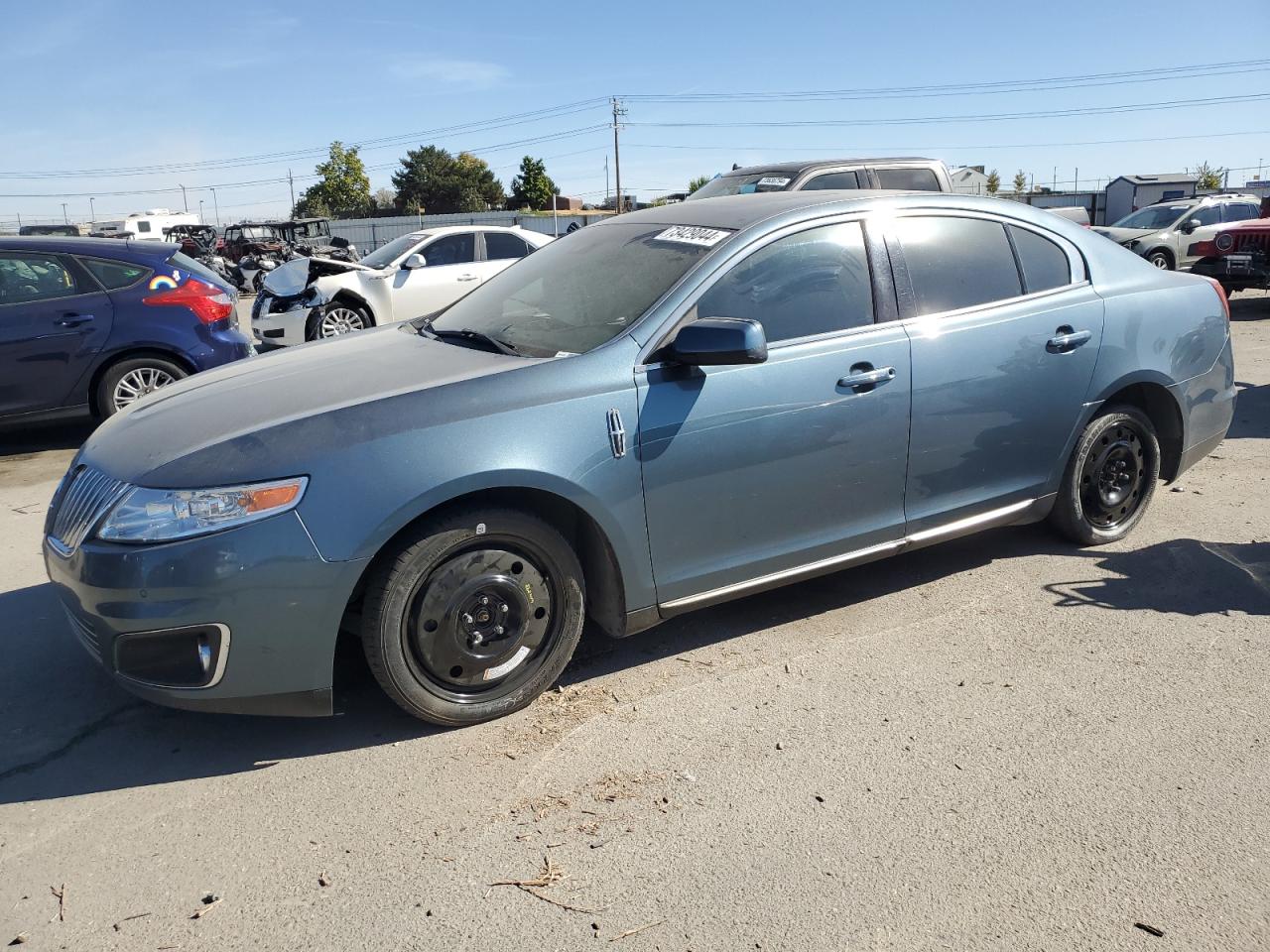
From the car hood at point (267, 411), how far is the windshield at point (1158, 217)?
19.5 meters

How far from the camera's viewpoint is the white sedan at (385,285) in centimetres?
1171

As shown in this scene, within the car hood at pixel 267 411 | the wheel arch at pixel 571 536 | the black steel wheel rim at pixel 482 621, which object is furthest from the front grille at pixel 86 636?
the black steel wheel rim at pixel 482 621

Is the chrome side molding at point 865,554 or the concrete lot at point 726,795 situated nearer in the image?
the concrete lot at point 726,795

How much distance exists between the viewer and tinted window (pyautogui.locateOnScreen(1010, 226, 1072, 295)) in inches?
168

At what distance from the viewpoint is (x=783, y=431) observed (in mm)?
3535

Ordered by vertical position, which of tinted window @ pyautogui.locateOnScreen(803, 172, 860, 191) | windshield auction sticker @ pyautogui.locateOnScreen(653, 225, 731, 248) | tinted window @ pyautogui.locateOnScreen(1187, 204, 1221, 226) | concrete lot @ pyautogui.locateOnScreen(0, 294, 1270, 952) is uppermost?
tinted window @ pyautogui.locateOnScreen(803, 172, 860, 191)

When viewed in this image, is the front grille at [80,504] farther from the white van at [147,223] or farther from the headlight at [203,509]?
the white van at [147,223]

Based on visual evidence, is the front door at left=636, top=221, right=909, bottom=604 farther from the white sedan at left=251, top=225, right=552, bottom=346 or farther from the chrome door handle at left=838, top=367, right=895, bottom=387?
the white sedan at left=251, top=225, right=552, bottom=346

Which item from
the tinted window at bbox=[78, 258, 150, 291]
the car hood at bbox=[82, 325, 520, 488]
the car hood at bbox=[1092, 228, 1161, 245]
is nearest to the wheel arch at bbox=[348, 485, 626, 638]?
the car hood at bbox=[82, 325, 520, 488]

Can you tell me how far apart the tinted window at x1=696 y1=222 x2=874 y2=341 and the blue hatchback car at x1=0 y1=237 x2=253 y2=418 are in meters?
5.16

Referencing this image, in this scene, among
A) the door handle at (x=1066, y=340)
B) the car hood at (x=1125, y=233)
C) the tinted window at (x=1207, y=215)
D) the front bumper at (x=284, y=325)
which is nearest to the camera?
the door handle at (x=1066, y=340)

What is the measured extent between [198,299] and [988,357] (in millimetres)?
6075

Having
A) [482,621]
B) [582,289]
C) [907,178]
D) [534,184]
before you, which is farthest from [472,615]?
[534,184]

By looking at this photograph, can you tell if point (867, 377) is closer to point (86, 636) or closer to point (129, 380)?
point (86, 636)
